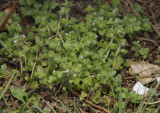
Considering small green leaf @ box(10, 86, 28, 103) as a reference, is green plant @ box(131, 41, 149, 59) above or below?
below

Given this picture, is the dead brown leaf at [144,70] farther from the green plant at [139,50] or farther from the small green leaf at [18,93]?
the small green leaf at [18,93]

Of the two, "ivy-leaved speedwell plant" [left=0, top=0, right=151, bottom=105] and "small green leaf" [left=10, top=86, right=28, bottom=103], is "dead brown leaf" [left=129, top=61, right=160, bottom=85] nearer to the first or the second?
"ivy-leaved speedwell plant" [left=0, top=0, right=151, bottom=105]

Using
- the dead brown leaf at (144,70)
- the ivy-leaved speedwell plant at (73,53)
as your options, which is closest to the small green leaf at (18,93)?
the ivy-leaved speedwell plant at (73,53)

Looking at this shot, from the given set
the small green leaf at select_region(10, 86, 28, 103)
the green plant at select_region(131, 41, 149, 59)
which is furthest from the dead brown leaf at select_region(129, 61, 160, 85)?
the small green leaf at select_region(10, 86, 28, 103)

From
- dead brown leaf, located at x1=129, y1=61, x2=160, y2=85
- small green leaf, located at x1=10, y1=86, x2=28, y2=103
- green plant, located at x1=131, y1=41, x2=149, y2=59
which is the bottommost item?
dead brown leaf, located at x1=129, y1=61, x2=160, y2=85

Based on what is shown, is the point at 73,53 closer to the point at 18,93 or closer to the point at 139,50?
the point at 18,93
